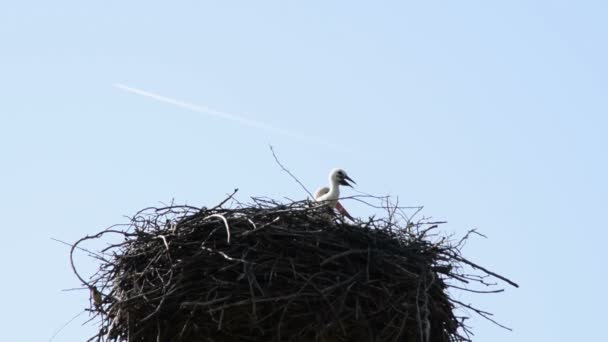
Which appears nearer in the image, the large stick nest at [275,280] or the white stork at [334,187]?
the large stick nest at [275,280]

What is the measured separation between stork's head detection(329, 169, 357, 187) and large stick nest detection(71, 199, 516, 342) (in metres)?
3.47

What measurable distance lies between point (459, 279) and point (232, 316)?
1735 mm

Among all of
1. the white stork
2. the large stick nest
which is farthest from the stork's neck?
the large stick nest

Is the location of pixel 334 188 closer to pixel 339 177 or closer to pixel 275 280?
pixel 339 177

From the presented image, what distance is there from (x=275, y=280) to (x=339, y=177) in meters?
4.50

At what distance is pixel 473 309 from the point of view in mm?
9289

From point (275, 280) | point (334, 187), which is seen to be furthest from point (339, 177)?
point (275, 280)

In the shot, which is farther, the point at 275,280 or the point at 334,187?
the point at 334,187

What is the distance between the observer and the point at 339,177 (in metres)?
13.2

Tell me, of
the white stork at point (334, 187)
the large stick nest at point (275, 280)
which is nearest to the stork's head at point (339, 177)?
the white stork at point (334, 187)

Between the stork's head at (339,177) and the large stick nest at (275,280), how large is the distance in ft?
11.4

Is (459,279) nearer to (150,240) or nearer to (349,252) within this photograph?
(349,252)

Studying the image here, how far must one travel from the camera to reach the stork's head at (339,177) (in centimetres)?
1305

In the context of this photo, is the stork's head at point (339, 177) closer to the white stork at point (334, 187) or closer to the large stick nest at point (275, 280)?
the white stork at point (334, 187)
